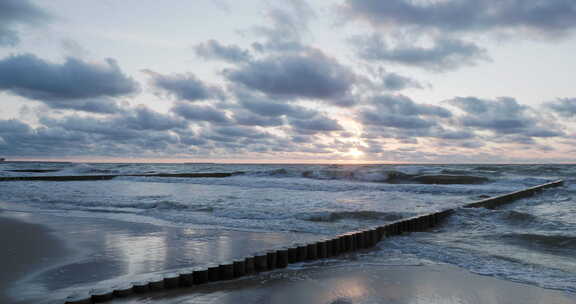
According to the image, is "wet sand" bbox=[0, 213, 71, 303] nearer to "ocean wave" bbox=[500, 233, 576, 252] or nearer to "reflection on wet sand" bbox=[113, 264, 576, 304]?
"reflection on wet sand" bbox=[113, 264, 576, 304]

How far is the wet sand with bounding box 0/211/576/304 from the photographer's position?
14.4ft

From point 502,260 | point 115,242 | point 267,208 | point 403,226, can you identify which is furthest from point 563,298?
point 267,208

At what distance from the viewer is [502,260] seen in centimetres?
621

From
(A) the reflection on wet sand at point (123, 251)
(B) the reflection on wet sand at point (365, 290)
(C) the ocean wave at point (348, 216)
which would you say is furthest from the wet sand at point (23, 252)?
(C) the ocean wave at point (348, 216)

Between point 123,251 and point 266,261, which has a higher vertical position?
point 266,261

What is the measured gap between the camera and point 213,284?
4785 millimetres

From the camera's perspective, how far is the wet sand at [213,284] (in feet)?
14.4

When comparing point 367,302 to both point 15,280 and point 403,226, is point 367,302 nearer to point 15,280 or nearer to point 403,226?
point 15,280

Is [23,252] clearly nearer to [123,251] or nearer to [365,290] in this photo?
[123,251]

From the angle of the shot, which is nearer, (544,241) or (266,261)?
(266,261)

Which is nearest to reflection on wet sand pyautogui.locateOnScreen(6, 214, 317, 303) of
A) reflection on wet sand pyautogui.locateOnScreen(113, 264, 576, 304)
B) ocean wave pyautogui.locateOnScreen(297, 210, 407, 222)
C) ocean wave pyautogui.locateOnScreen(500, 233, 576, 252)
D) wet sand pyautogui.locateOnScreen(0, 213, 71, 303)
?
wet sand pyautogui.locateOnScreen(0, 213, 71, 303)

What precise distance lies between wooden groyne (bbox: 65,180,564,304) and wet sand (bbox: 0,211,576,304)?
0.39 ft

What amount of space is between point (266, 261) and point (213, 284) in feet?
3.07

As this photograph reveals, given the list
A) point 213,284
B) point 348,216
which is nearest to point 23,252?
point 213,284
